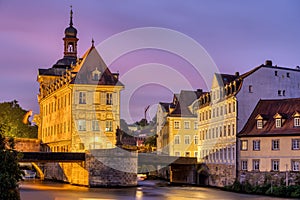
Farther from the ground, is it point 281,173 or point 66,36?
point 66,36

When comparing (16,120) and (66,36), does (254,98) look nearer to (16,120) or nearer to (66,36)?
(66,36)

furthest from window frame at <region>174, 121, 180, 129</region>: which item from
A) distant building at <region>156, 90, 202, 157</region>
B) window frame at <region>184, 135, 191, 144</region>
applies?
window frame at <region>184, 135, 191, 144</region>

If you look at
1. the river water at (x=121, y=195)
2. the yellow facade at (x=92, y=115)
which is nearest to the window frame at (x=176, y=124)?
the yellow facade at (x=92, y=115)

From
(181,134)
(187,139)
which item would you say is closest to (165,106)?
(181,134)

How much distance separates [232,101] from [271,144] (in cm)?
831

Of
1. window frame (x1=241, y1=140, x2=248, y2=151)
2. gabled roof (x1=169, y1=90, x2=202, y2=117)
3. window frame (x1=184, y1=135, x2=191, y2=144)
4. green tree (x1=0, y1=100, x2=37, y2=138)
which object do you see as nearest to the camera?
window frame (x1=241, y1=140, x2=248, y2=151)

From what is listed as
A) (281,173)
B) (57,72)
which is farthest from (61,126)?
(281,173)

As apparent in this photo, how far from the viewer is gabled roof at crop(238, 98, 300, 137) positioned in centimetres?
5788

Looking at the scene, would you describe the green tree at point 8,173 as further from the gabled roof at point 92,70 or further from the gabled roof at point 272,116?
the gabled roof at point 92,70

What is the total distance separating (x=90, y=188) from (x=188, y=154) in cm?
2815

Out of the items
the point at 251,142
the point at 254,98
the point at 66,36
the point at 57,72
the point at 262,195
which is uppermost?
the point at 66,36

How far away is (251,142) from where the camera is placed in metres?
61.5

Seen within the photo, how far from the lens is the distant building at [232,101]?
2539 inches

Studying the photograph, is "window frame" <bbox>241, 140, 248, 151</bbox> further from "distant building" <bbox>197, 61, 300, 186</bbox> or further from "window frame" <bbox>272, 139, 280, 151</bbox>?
"window frame" <bbox>272, 139, 280, 151</bbox>
